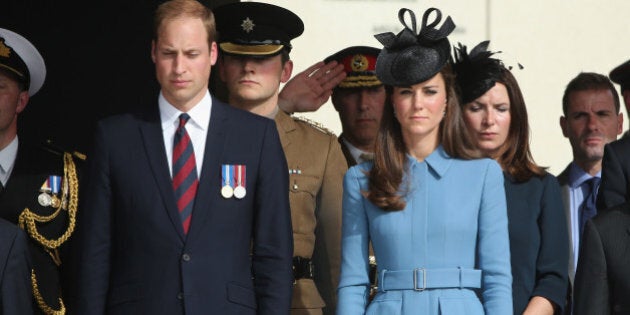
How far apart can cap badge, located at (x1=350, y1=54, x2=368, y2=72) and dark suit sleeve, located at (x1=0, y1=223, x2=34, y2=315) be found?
7.39ft

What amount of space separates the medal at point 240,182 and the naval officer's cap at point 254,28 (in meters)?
1.04

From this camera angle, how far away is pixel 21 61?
5.91m

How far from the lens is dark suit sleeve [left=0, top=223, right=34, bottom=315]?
505 cm

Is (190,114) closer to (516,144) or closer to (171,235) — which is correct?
(171,235)

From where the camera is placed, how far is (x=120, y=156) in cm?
517

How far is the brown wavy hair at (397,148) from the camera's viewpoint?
5.29 metres

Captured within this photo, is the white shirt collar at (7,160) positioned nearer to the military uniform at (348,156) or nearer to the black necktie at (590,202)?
the military uniform at (348,156)

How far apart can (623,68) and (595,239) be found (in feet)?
5.13

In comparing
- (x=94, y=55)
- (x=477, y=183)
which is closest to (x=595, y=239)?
(x=477, y=183)

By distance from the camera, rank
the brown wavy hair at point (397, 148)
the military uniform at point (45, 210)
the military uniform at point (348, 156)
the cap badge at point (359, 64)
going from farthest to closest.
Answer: the cap badge at point (359, 64)
the military uniform at point (348, 156)
the military uniform at point (45, 210)
the brown wavy hair at point (397, 148)

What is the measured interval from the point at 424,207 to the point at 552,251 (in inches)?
24.5

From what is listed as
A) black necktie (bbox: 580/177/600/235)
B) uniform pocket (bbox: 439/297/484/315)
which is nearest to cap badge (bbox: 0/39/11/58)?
uniform pocket (bbox: 439/297/484/315)

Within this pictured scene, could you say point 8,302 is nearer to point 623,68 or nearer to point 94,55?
point 94,55

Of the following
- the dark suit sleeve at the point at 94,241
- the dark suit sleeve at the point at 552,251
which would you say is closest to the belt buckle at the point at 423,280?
the dark suit sleeve at the point at 552,251
